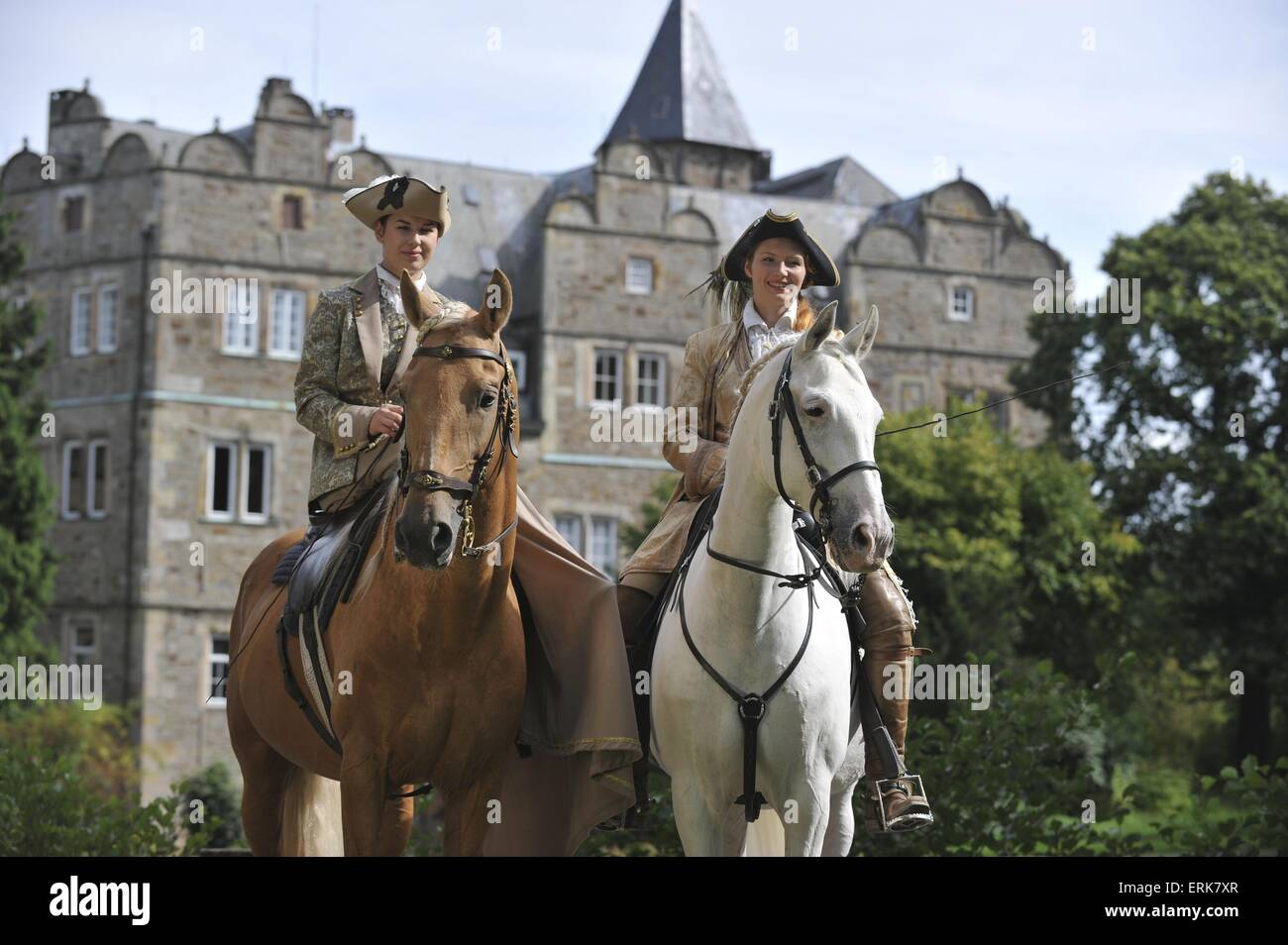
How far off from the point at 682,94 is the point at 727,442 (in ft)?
166

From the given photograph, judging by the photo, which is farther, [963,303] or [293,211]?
[963,303]

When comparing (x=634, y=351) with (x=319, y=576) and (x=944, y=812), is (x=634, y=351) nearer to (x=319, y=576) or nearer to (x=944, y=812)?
(x=944, y=812)

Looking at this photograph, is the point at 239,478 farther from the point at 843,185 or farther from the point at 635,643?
the point at 635,643

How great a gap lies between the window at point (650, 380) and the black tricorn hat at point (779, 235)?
37.0 meters

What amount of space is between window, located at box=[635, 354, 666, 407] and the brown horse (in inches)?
1515

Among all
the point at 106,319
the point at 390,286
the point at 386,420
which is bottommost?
the point at 386,420

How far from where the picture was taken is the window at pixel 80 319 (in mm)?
45312

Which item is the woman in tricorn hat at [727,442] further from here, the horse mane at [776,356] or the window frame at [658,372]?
the window frame at [658,372]

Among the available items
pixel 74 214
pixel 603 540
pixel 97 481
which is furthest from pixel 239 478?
pixel 603 540

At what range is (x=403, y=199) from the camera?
884 cm

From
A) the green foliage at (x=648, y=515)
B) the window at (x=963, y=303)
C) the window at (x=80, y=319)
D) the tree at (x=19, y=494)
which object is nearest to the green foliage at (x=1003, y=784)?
the green foliage at (x=648, y=515)

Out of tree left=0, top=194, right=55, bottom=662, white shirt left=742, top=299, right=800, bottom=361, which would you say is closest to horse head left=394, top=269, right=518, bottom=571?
white shirt left=742, top=299, right=800, bottom=361
